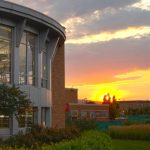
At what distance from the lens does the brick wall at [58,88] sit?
1559 inches

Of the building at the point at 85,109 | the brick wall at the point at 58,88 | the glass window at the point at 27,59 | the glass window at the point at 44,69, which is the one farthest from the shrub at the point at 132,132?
the building at the point at 85,109

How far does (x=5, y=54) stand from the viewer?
28328mm

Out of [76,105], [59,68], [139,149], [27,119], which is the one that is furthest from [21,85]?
[76,105]

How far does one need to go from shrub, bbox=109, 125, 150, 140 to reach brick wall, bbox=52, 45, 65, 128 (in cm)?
832

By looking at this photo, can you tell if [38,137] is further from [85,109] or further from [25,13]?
[85,109]

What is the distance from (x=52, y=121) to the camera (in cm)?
3856

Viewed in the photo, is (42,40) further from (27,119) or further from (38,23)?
(27,119)

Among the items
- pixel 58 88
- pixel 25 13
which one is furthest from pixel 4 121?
pixel 58 88

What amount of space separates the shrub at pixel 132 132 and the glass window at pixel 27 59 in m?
17.2

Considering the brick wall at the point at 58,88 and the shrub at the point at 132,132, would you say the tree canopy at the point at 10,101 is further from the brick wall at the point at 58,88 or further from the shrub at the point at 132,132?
the shrub at the point at 132,132

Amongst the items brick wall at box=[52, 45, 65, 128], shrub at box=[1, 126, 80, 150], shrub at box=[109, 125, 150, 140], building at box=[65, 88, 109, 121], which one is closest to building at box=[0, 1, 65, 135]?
brick wall at box=[52, 45, 65, 128]

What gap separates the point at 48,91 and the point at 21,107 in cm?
984

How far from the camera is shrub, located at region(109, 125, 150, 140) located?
45375mm

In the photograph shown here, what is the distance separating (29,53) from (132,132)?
62.3ft
